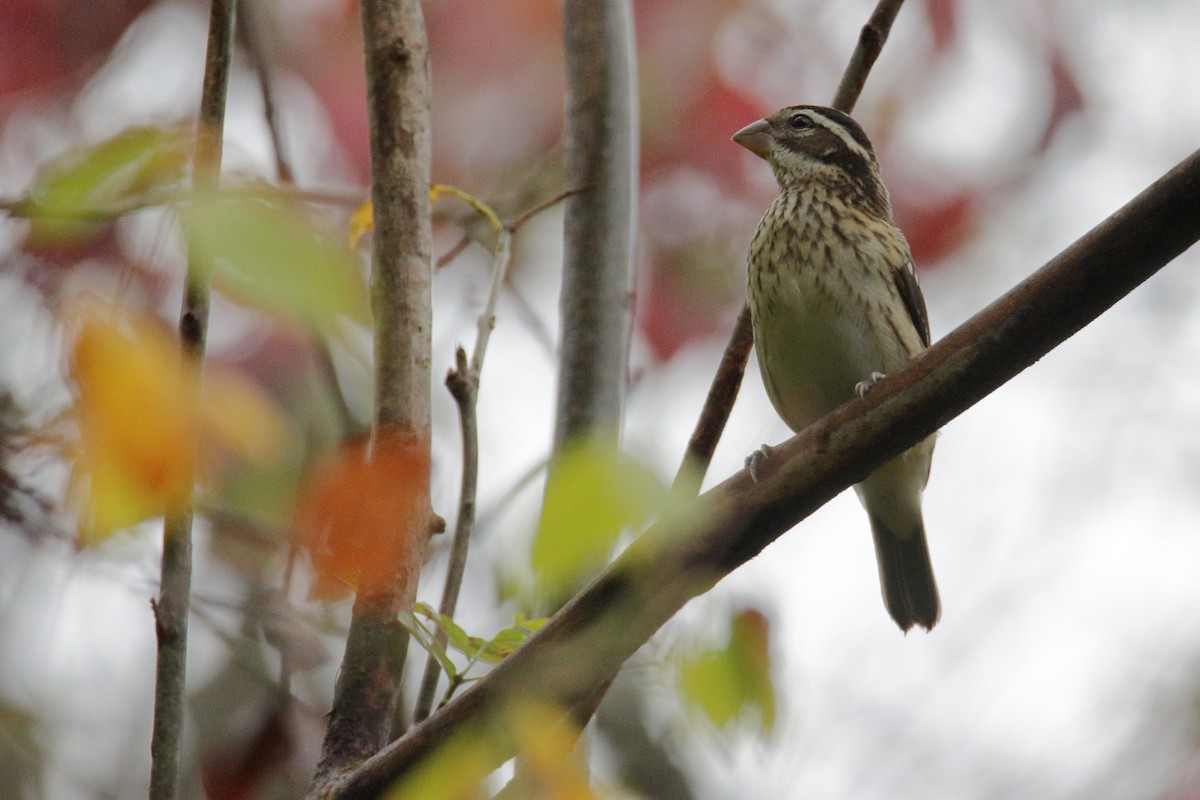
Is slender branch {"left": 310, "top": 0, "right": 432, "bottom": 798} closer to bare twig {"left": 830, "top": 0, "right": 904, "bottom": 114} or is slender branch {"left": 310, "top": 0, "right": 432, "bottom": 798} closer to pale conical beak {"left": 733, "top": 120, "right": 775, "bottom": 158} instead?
bare twig {"left": 830, "top": 0, "right": 904, "bottom": 114}

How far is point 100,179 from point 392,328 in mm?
812

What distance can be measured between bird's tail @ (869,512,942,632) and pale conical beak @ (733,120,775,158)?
1.53 m

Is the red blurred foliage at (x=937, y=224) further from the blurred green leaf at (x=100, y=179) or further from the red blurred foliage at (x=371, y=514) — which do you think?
the blurred green leaf at (x=100, y=179)

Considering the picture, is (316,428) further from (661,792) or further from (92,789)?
(661,792)

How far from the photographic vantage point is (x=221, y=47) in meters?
2.57

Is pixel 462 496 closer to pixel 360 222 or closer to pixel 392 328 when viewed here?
pixel 392 328

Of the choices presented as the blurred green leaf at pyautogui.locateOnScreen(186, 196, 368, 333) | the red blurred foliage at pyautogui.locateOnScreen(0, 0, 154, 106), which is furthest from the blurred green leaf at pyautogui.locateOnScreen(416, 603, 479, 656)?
the red blurred foliage at pyautogui.locateOnScreen(0, 0, 154, 106)

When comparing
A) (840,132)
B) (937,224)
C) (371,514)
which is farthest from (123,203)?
(937,224)

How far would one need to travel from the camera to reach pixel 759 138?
5188 mm

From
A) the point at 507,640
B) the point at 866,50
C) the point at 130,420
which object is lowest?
the point at 507,640

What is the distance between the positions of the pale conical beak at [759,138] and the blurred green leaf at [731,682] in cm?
283

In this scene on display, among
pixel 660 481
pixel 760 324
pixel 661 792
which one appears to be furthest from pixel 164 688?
pixel 661 792

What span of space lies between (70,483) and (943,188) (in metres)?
5.59

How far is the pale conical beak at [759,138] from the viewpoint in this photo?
5156 mm
